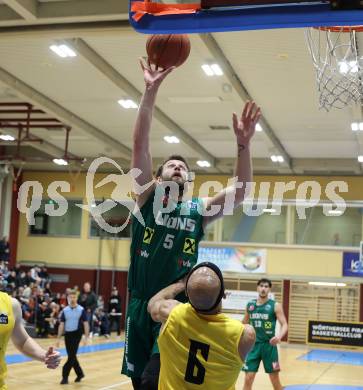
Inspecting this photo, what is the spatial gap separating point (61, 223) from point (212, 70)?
1612 centimetres

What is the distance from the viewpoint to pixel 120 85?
16062 millimetres

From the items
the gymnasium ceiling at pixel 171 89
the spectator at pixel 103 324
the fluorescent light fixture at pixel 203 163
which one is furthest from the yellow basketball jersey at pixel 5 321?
the spectator at pixel 103 324

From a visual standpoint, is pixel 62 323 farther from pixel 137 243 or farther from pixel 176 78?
pixel 137 243

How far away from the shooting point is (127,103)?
18000mm

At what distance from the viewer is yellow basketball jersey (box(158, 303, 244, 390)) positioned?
3309 millimetres

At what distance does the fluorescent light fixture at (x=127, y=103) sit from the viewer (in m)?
17.8

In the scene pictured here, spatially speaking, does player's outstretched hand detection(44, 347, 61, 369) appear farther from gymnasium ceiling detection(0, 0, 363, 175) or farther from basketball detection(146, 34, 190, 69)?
gymnasium ceiling detection(0, 0, 363, 175)

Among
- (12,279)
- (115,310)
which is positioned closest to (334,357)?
(115,310)

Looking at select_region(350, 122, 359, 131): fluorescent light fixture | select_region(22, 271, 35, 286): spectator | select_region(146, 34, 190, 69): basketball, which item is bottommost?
select_region(22, 271, 35, 286): spectator

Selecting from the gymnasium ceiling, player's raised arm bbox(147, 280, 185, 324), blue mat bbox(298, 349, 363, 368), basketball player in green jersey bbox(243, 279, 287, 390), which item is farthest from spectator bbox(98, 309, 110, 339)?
player's raised arm bbox(147, 280, 185, 324)

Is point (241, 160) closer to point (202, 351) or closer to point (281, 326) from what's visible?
point (202, 351)

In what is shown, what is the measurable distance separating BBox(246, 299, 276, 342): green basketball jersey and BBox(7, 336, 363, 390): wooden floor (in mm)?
1815

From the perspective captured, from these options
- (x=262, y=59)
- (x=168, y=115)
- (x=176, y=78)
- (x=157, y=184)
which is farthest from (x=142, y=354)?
(x=168, y=115)

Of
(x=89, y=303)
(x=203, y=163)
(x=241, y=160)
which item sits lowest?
(x=89, y=303)
